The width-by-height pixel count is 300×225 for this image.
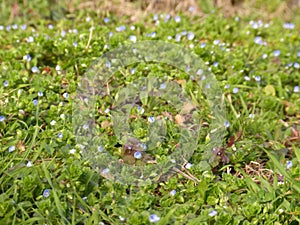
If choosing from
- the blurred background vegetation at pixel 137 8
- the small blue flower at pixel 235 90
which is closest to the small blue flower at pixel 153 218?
the small blue flower at pixel 235 90

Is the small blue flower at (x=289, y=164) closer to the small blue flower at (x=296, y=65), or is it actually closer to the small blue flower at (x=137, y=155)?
the small blue flower at (x=137, y=155)

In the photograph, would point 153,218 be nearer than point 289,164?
Yes

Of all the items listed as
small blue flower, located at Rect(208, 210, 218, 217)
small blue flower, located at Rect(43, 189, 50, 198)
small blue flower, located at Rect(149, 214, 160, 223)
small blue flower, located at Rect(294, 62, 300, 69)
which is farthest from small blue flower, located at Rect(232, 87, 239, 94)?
small blue flower, located at Rect(43, 189, 50, 198)

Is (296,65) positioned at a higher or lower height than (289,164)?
higher

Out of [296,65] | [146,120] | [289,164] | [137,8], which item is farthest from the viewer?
[137,8]

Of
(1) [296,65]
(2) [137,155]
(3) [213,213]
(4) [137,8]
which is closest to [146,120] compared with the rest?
(2) [137,155]

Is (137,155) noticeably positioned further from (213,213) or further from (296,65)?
(296,65)

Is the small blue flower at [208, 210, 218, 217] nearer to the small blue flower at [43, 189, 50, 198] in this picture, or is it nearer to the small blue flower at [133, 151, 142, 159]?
the small blue flower at [133, 151, 142, 159]

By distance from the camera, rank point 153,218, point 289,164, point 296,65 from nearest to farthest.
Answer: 1. point 153,218
2. point 289,164
3. point 296,65
